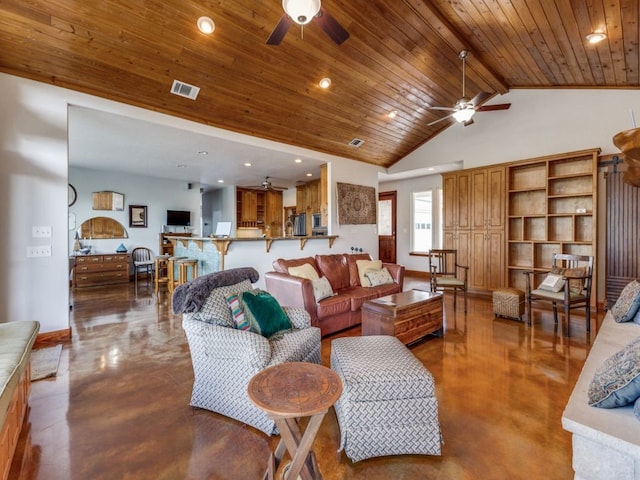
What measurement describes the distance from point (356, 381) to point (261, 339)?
0.65 meters

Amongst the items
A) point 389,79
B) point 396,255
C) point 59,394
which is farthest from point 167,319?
point 396,255

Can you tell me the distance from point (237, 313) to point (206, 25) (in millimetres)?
2846

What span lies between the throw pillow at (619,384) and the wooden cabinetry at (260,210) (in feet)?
29.2

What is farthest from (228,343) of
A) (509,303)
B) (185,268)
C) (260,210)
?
(260,210)

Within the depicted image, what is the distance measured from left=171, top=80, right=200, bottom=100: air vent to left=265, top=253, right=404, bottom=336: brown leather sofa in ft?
7.92

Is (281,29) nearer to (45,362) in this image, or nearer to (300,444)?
(300,444)

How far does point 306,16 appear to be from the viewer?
82.1 inches

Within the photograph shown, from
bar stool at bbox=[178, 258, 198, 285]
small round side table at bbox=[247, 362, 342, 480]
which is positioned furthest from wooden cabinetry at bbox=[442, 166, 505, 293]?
small round side table at bbox=[247, 362, 342, 480]

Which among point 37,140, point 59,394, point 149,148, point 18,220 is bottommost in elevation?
point 59,394

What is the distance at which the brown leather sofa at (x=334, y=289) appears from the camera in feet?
11.0

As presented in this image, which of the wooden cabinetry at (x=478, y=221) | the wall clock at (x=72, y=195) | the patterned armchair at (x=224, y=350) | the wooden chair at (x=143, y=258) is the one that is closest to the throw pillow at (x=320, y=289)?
the patterned armchair at (x=224, y=350)

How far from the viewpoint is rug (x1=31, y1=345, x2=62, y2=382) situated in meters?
2.57

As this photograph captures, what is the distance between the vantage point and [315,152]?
234 inches

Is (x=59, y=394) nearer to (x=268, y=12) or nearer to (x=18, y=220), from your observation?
(x=18, y=220)
